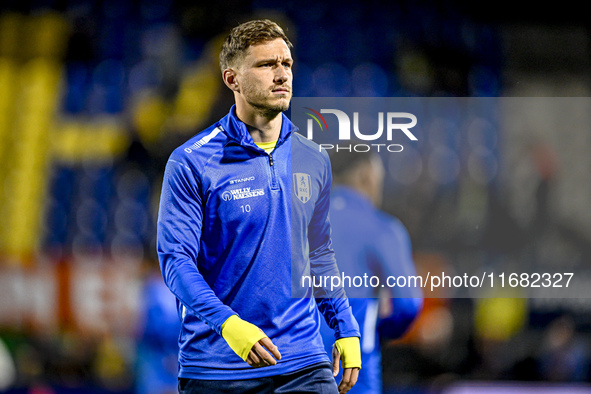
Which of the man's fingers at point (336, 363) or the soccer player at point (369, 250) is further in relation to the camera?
the soccer player at point (369, 250)

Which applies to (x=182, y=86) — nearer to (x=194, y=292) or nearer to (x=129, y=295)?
(x=129, y=295)

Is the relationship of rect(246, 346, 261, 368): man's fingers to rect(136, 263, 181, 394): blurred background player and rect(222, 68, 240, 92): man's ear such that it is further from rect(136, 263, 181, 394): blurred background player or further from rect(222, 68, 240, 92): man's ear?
rect(136, 263, 181, 394): blurred background player

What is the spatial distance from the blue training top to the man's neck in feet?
0.09

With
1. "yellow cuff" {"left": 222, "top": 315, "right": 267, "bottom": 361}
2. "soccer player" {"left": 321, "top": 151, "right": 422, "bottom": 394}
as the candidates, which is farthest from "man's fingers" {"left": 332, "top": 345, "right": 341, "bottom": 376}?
"yellow cuff" {"left": 222, "top": 315, "right": 267, "bottom": 361}

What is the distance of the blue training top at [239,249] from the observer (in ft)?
6.27

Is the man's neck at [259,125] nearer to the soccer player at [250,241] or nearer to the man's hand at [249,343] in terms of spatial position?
the soccer player at [250,241]

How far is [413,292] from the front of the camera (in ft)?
8.20

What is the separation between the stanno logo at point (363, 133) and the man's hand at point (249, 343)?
0.83m

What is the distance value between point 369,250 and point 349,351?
1.64 feet

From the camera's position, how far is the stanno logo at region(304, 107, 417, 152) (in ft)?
7.78

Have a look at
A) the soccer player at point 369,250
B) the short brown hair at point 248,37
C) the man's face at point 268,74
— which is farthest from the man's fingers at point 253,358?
the short brown hair at point 248,37

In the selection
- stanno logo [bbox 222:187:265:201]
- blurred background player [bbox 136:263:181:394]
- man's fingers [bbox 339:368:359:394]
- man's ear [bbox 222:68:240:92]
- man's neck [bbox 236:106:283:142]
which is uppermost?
man's ear [bbox 222:68:240:92]

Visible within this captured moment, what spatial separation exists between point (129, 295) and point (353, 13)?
2.33 metres

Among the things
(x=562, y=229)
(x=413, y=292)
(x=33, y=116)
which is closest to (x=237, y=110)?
(x=413, y=292)
